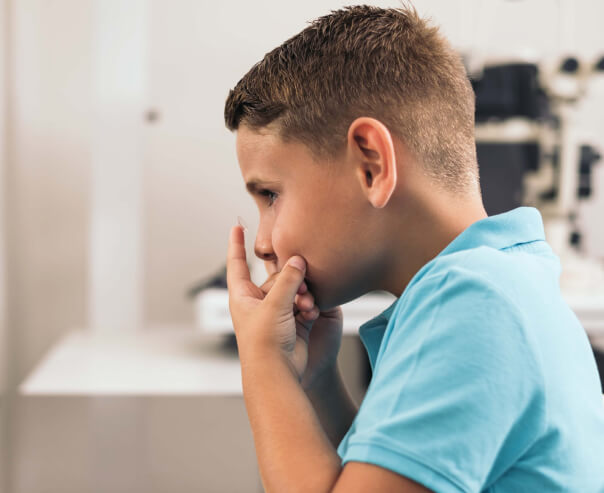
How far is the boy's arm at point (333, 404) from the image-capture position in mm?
660

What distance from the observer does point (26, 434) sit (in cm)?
146

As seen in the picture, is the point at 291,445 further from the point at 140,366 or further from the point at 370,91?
the point at 140,366

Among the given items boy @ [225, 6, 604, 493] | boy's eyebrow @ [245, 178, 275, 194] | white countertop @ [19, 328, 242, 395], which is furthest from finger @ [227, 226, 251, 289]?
white countertop @ [19, 328, 242, 395]

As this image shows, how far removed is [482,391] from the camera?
1.24 feet

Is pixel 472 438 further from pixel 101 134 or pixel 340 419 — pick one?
pixel 101 134

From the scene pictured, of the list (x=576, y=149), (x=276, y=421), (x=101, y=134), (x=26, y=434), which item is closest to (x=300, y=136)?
(x=276, y=421)

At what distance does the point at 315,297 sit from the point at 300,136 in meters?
0.13

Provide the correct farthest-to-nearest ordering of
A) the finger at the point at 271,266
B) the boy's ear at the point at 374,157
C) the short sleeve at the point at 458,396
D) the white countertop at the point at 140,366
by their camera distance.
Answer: the white countertop at the point at 140,366 < the finger at the point at 271,266 < the boy's ear at the point at 374,157 < the short sleeve at the point at 458,396

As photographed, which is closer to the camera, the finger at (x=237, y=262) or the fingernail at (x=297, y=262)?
the fingernail at (x=297, y=262)

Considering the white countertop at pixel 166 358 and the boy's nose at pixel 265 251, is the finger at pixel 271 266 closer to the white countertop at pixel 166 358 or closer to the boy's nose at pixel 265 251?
the boy's nose at pixel 265 251

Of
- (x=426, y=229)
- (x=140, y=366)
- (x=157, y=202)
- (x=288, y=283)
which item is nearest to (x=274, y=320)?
(x=288, y=283)

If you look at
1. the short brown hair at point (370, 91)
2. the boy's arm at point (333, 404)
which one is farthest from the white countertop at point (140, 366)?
the short brown hair at point (370, 91)

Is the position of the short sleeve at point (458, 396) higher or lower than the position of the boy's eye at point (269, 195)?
lower

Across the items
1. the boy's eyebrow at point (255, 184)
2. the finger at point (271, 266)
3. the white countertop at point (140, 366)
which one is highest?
the boy's eyebrow at point (255, 184)
